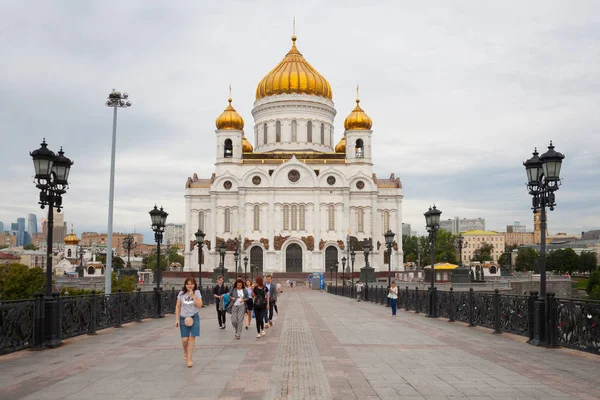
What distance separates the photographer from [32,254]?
134 metres

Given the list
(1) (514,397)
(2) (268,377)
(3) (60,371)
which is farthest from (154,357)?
(1) (514,397)

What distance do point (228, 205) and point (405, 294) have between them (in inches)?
1886

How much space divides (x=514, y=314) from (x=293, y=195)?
5734cm

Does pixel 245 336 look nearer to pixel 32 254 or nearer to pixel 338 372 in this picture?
pixel 338 372

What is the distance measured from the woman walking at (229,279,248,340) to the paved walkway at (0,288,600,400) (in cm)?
41

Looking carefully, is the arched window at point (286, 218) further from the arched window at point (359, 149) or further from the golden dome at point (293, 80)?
the golden dome at point (293, 80)

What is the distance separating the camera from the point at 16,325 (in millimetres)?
11344

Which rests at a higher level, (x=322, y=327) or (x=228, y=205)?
(x=228, y=205)

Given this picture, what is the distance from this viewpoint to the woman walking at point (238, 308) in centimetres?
1405

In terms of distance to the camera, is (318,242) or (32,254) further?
(32,254)

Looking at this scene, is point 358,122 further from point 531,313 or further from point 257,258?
point 531,313

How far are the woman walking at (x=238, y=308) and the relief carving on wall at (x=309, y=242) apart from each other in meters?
54.4

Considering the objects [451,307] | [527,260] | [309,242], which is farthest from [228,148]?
[527,260]

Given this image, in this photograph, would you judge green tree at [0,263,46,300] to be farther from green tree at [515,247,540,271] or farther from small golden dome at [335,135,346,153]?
green tree at [515,247,540,271]
